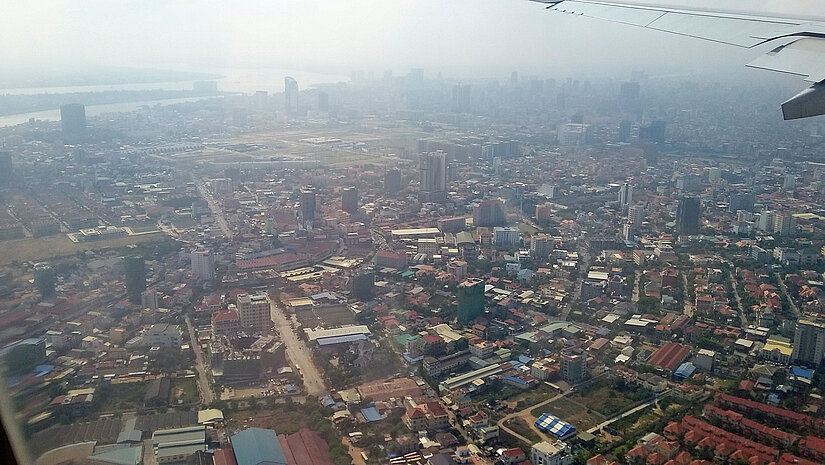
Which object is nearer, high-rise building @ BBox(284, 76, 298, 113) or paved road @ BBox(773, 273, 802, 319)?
paved road @ BBox(773, 273, 802, 319)

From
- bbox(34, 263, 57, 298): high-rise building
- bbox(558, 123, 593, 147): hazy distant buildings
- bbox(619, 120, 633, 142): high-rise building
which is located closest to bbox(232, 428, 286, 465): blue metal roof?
bbox(34, 263, 57, 298): high-rise building

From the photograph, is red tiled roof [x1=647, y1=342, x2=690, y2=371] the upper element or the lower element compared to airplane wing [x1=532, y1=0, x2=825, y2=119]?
lower

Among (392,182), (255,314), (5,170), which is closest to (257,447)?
(255,314)

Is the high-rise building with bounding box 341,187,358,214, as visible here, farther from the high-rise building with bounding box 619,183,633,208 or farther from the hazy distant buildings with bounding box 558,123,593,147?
the hazy distant buildings with bounding box 558,123,593,147

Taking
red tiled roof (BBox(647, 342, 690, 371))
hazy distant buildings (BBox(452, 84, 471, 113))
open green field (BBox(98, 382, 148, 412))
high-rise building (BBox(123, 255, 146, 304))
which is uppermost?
hazy distant buildings (BBox(452, 84, 471, 113))

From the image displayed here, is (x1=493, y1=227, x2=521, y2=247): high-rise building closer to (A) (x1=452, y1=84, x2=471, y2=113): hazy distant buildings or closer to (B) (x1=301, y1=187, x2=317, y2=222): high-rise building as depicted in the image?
(B) (x1=301, y1=187, x2=317, y2=222): high-rise building

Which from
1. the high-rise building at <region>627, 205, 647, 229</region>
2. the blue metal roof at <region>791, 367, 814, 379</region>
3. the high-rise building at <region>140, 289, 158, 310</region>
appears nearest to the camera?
the blue metal roof at <region>791, 367, 814, 379</region>

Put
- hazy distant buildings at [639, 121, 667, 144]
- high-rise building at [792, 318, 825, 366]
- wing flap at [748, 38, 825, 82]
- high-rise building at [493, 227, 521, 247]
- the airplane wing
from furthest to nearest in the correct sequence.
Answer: hazy distant buildings at [639, 121, 667, 144] < high-rise building at [493, 227, 521, 247] < high-rise building at [792, 318, 825, 366] < wing flap at [748, 38, 825, 82] < the airplane wing
